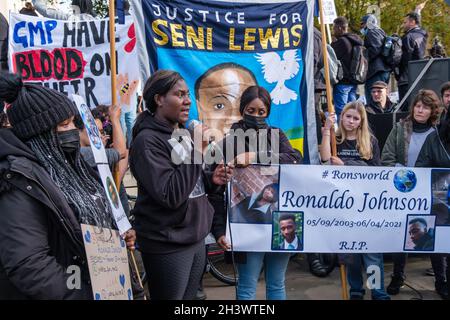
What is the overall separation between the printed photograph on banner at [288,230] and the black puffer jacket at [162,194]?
977 millimetres

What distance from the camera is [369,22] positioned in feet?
27.9

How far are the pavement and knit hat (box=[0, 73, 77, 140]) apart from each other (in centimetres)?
299

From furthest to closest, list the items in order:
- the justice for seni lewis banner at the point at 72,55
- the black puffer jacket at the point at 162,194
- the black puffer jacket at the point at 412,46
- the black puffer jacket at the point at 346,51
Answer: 1. the black puffer jacket at the point at 412,46
2. the black puffer jacket at the point at 346,51
3. the justice for seni lewis banner at the point at 72,55
4. the black puffer jacket at the point at 162,194

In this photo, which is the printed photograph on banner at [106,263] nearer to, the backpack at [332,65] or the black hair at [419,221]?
the black hair at [419,221]

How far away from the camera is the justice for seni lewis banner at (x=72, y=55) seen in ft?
18.0

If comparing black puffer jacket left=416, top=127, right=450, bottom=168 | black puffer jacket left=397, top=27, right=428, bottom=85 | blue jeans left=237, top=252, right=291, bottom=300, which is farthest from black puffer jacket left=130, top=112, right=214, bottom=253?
black puffer jacket left=397, top=27, right=428, bottom=85

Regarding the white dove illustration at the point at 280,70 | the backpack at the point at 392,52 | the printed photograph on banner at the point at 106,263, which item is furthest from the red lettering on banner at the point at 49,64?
the backpack at the point at 392,52

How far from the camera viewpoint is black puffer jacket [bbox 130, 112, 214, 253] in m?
2.78

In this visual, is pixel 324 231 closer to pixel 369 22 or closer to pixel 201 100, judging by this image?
pixel 201 100

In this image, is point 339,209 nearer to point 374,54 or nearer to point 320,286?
point 320,286

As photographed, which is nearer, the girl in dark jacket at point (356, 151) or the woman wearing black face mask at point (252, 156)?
the woman wearing black face mask at point (252, 156)

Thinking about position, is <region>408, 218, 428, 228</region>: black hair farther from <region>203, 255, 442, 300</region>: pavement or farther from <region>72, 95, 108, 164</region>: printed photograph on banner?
<region>72, 95, 108, 164</region>: printed photograph on banner

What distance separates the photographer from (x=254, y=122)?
11.8 feet
